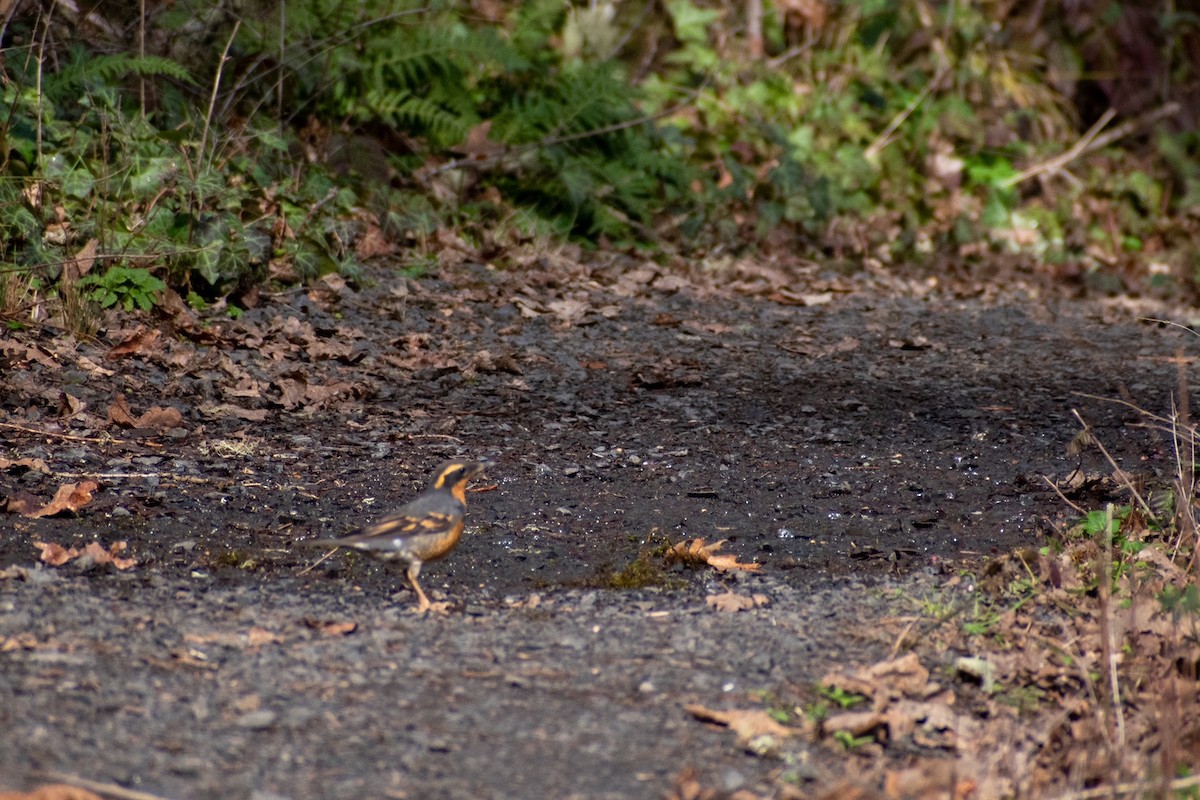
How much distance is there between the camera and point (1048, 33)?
44.0 ft

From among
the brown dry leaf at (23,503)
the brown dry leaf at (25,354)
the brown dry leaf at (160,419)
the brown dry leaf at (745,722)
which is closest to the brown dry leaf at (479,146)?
the brown dry leaf at (25,354)

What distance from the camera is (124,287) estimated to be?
684cm

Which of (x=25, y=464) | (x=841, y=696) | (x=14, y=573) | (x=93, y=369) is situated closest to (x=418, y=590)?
(x=14, y=573)

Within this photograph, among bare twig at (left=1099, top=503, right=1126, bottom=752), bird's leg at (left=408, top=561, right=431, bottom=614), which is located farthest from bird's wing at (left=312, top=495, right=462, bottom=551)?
bare twig at (left=1099, top=503, right=1126, bottom=752)

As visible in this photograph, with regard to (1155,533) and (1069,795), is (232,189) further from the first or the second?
(1069,795)

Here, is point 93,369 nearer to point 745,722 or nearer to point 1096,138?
point 745,722

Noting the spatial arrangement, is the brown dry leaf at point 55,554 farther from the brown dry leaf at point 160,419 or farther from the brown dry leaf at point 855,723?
the brown dry leaf at point 855,723

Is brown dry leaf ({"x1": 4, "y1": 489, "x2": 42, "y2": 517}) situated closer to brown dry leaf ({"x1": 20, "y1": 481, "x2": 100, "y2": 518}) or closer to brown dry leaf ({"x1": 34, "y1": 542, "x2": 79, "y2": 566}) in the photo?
brown dry leaf ({"x1": 20, "y1": 481, "x2": 100, "y2": 518})


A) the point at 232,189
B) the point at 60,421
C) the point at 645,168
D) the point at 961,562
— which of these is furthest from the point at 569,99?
the point at 961,562

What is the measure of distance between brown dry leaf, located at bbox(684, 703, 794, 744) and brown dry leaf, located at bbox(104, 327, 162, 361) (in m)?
4.25

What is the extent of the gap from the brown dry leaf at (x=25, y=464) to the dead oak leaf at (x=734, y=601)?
2.78 m

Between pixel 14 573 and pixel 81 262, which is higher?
pixel 81 262

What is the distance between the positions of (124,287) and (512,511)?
304 cm

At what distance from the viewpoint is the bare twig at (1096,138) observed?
12160 millimetres
